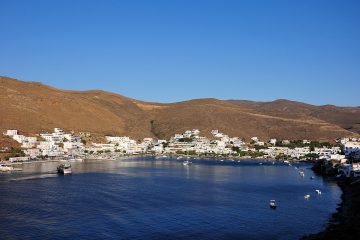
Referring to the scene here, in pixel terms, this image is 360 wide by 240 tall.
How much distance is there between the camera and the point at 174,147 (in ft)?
388

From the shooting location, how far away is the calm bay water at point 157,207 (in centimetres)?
2772

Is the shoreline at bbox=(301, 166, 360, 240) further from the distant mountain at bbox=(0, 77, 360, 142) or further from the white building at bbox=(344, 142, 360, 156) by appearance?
the distant mountain at bbox=(0, 77, 360, 142)

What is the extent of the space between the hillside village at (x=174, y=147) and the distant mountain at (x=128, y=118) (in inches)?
251

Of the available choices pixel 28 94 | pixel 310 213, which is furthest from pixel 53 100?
pixel 310 213

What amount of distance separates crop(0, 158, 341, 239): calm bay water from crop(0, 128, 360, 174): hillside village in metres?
26.4

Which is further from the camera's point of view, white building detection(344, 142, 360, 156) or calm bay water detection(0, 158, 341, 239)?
white building detection(344, 142, 360, 156)

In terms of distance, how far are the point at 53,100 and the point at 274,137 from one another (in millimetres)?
68609

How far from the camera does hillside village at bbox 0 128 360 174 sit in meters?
84.8

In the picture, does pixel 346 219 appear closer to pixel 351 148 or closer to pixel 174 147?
pixel 351 148

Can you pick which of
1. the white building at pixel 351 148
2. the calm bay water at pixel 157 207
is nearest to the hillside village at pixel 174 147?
the white building at pixel 351 148

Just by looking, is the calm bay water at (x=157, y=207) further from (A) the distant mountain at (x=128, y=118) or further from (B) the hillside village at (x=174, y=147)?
(A) the distant mountain at (x=128, y=118)

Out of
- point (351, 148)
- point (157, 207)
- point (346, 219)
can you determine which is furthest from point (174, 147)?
point (346, 219)

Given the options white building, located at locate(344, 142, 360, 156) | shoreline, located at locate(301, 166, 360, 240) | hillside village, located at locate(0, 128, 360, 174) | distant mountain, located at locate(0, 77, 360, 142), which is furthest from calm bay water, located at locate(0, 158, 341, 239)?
distant mountain, located at locate(0, 77, 360, 142)

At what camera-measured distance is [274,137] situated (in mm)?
139750
